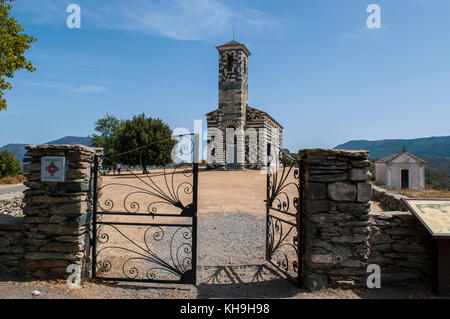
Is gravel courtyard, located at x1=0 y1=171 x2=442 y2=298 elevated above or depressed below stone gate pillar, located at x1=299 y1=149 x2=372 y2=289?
below

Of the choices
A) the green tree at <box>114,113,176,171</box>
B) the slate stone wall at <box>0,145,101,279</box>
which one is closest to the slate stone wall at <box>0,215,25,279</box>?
the slate stone wall at <box>0,145,101,279</box>

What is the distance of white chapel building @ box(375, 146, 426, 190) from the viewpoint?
68.2ft

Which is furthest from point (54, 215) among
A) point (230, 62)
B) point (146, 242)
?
point (230, 62)

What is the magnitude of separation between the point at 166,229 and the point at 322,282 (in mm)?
5526

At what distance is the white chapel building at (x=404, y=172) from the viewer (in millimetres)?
20781

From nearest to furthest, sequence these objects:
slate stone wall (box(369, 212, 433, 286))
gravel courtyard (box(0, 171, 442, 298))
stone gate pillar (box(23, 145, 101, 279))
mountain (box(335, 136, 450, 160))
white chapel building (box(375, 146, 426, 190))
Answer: gravel courtyard (box(0, 171, 442, 298)) < stone gate pillar (box(23, 145, 101, 279)) < slate stone wall (box(369, 212, 433, 286)) < white chapel building (box(375, 146, 426, 190)) < mountain (box(335, 136, 450, 160))

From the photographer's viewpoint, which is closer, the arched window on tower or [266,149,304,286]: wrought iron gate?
[266,149,304,286]: wrought iron gate

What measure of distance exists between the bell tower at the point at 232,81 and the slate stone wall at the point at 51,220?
881 inches

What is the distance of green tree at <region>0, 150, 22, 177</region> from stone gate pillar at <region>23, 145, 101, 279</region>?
26.1m

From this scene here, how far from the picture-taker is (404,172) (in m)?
21.1

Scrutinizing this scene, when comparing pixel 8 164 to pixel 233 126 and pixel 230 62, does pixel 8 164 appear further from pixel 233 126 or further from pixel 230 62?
pixel 230 62

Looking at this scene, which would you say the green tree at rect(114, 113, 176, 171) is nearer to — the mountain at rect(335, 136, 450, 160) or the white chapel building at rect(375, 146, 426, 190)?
the white chapel building at rect(375, 146, 426, 190)

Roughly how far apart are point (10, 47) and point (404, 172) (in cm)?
2444
